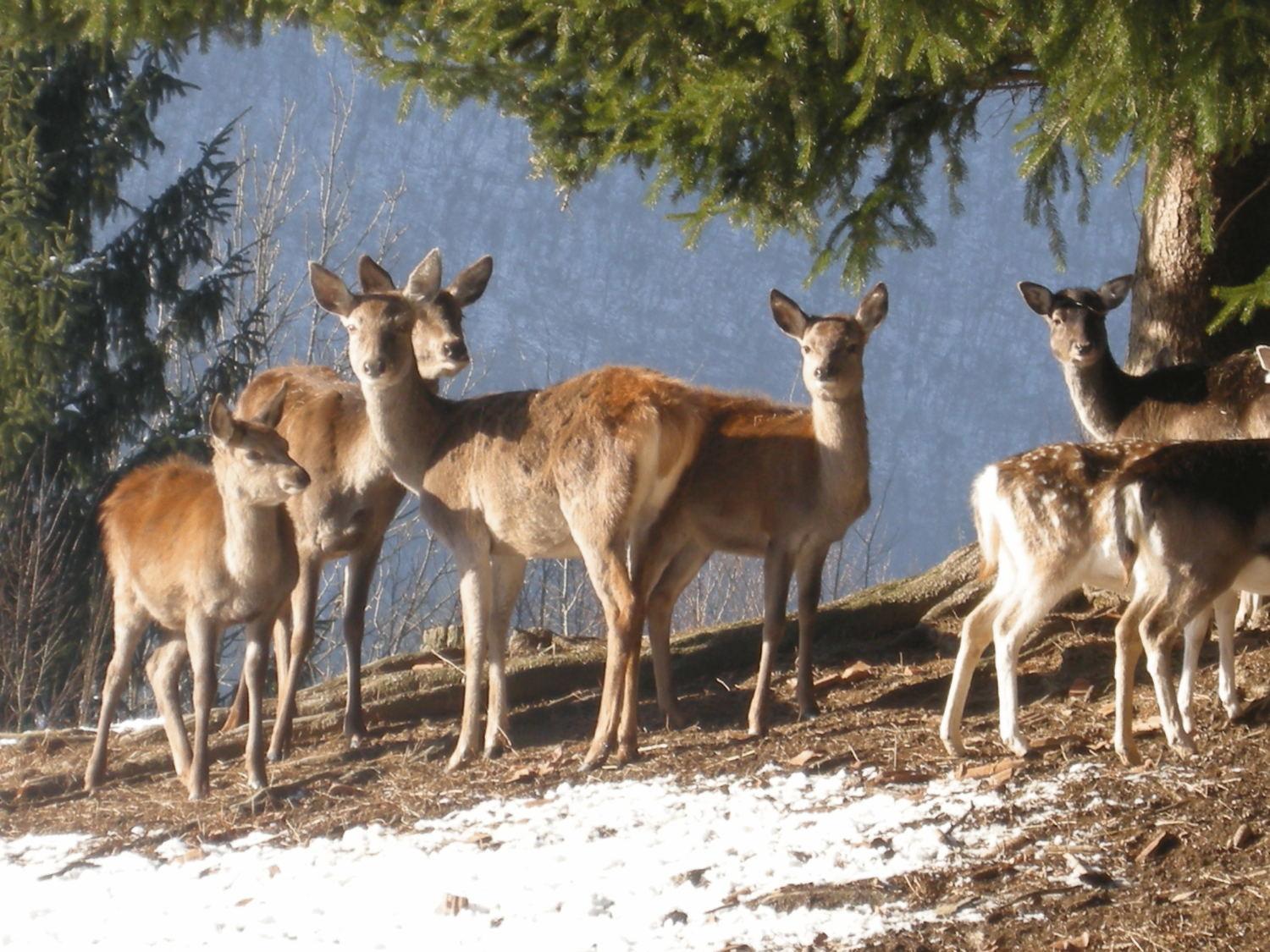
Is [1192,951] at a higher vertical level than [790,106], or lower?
lower

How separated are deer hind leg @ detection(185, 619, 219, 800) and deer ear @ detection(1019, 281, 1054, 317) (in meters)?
5.41

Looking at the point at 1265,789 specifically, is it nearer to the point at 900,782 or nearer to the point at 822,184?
the point at 900,782

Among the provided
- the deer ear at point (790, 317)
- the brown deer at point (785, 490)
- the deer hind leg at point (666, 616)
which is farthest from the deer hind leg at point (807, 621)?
the deer ear at point (790, 317)

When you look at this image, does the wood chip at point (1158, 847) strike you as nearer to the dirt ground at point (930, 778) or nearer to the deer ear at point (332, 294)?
the dirt ground at point (930, 778)

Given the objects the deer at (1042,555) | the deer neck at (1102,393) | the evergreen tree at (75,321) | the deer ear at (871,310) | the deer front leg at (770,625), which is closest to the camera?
the deer at (1042,555)

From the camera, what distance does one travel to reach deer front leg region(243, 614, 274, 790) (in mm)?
9438

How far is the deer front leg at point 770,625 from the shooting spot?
9.23 metres

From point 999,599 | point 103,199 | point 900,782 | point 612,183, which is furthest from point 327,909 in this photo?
point 612,183

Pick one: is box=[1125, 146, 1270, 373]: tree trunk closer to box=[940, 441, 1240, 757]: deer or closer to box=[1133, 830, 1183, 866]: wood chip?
box=[940, 441, 1240, 757]: deer

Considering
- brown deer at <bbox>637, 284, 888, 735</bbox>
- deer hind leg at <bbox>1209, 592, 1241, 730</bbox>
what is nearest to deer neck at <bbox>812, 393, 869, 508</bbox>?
brown deer at <bbox>637, 284, 888, 735</bbox>

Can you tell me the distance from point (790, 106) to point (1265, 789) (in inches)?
164

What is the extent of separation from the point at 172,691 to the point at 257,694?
132 centimetres

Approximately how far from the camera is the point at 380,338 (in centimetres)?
1011

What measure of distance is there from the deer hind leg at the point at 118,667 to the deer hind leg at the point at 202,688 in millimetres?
714
